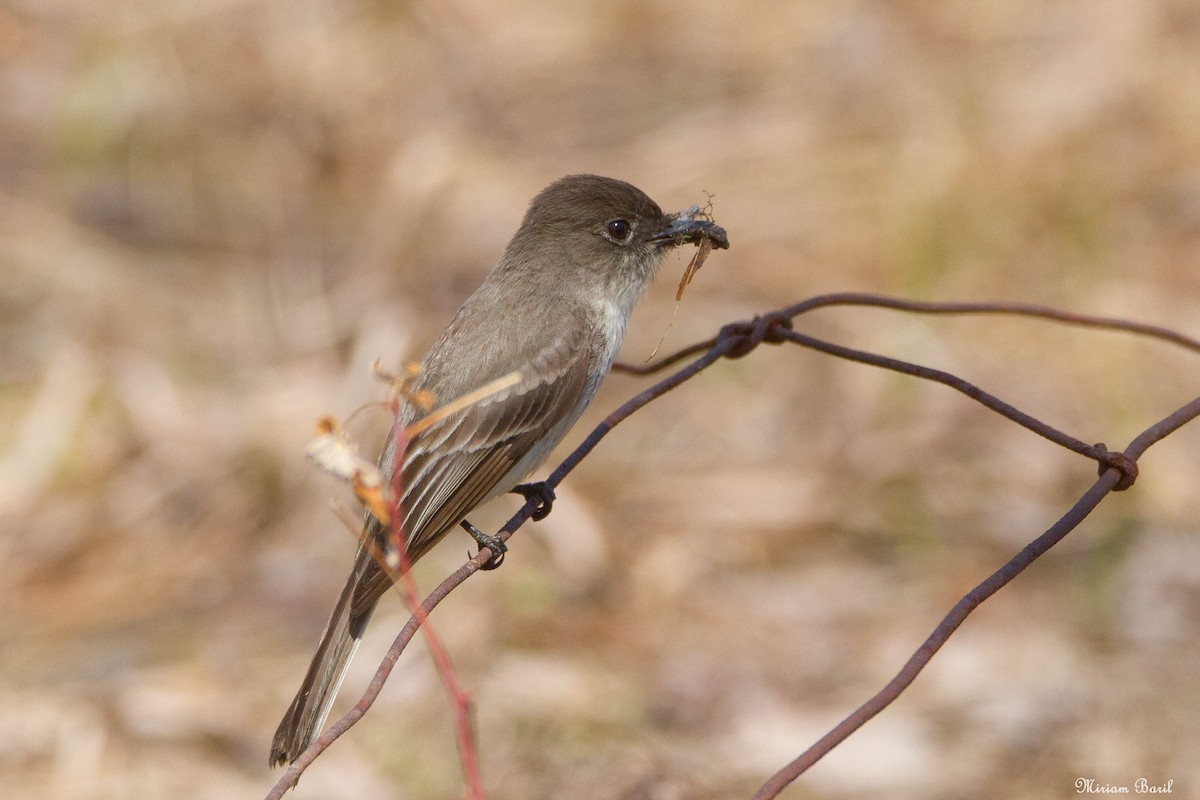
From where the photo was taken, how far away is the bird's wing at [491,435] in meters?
3.45

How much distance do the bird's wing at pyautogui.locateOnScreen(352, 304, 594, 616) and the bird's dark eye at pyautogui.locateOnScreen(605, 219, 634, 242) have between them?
382mm

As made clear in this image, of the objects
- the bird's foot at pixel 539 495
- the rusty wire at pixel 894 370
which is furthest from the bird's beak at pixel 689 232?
the bird's foot at pixel 539 495

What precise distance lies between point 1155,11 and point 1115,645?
4.42 m

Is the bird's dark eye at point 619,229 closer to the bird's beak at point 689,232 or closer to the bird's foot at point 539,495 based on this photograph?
the bird's beak at point 689,232

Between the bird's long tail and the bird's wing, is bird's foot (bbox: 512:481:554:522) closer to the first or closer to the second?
the bird's wing

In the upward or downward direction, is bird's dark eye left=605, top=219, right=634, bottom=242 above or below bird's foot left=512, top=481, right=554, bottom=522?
above

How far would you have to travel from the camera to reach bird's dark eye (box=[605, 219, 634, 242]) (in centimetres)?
382

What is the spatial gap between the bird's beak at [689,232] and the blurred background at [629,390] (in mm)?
1520

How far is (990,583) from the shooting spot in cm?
212

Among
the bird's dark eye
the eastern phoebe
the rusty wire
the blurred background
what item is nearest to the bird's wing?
the eastern phoebe

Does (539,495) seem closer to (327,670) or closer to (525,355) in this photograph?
(525,355)

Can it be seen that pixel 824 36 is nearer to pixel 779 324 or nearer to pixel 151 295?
pixel 151 295

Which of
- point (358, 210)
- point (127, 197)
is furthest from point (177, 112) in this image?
point (358, 210)

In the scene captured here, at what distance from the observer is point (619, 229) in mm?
3830
